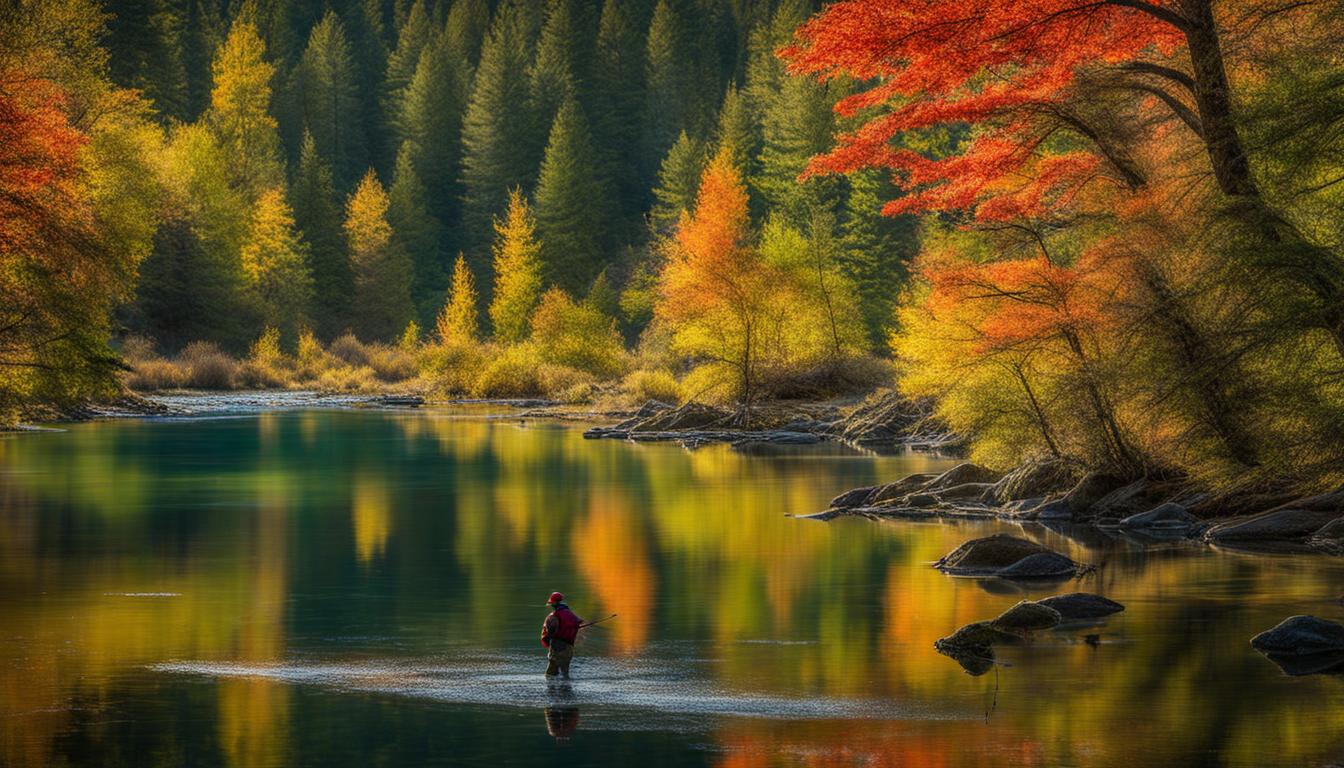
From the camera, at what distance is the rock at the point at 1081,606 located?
746 inches

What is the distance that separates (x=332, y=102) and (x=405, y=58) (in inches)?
285

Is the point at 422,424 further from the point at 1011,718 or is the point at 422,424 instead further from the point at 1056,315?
the point at 1011,718

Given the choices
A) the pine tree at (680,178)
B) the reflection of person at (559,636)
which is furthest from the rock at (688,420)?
the pine tree at (680,178)

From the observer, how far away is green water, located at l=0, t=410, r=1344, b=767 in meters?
13.2

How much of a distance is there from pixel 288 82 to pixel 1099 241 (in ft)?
362

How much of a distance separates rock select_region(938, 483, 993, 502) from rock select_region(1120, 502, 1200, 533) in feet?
13.5

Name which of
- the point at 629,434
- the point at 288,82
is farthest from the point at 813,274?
the point at 288,82

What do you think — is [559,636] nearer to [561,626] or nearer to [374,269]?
[561,626]

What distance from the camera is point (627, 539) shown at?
26.9 m

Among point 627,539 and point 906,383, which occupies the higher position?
point 906,383

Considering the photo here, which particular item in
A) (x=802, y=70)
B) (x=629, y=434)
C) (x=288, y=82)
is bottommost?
(x=629, y=434)

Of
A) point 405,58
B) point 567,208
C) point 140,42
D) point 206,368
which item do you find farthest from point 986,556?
point 405,58

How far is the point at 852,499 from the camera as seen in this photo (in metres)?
31.1

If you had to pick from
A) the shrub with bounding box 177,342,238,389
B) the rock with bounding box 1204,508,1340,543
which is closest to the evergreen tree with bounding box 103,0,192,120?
the shrub with bounding box 177,342,238,389
